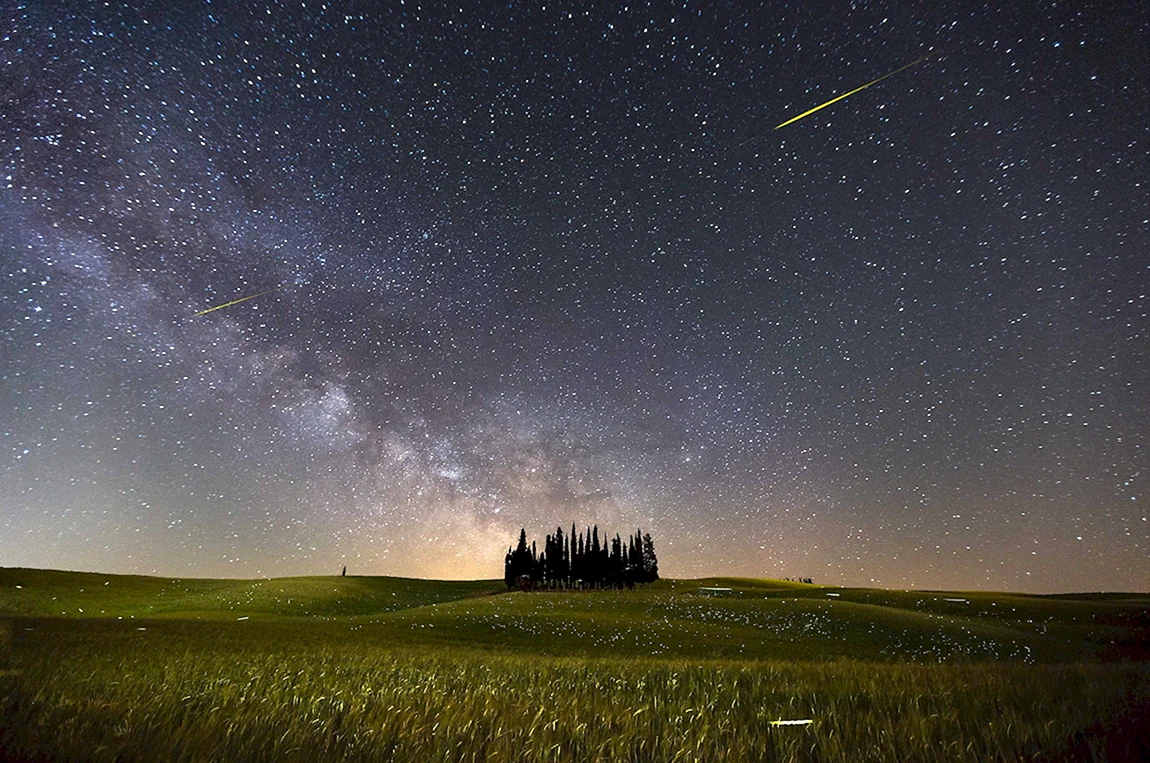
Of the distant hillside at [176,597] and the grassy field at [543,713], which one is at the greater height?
the grassy field at [543,713]

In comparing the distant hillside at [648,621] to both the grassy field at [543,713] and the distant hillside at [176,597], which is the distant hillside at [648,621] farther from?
the grassy field at [543,713]

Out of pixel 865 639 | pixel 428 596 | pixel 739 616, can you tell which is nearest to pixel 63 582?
pixel 428 596

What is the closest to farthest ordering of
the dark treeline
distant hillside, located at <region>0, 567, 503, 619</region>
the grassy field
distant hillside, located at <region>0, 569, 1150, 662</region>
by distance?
the grassy field → distant hillside, located at <region>0, 569, 1150, 662</region> → distant hillside, located at <region>0, 567, 503, 619</region> → the dark treeline

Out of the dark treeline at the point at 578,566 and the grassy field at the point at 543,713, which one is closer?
the grassy field at the point at 543,713

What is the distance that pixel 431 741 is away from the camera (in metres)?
4.30

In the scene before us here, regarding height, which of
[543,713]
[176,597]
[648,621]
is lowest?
[648,621]

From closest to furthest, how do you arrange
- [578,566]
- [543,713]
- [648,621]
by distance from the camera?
1. [543,713]
2. [648,621]
3. [578,566]

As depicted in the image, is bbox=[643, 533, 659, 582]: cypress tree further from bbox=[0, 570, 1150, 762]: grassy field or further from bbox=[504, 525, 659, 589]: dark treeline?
bbox=[0, 570, 1150, 762]: grassy field

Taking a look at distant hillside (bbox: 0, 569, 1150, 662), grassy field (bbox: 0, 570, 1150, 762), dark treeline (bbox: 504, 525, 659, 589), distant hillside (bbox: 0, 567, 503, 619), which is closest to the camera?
grassy field (bbox: 0, 570, 1150, 762)

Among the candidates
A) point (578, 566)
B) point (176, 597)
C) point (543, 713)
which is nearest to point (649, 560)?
point (578, 566)

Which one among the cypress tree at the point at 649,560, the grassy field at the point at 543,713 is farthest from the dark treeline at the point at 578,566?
the grassy field at the point at 543,713

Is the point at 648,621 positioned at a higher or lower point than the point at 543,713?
lower

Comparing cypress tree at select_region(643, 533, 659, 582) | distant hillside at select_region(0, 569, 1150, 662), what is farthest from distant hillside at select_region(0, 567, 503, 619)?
cypress tree at select_region(643, 533, 659, 582)

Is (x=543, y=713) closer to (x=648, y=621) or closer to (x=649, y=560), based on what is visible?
(x=648, y=621)
